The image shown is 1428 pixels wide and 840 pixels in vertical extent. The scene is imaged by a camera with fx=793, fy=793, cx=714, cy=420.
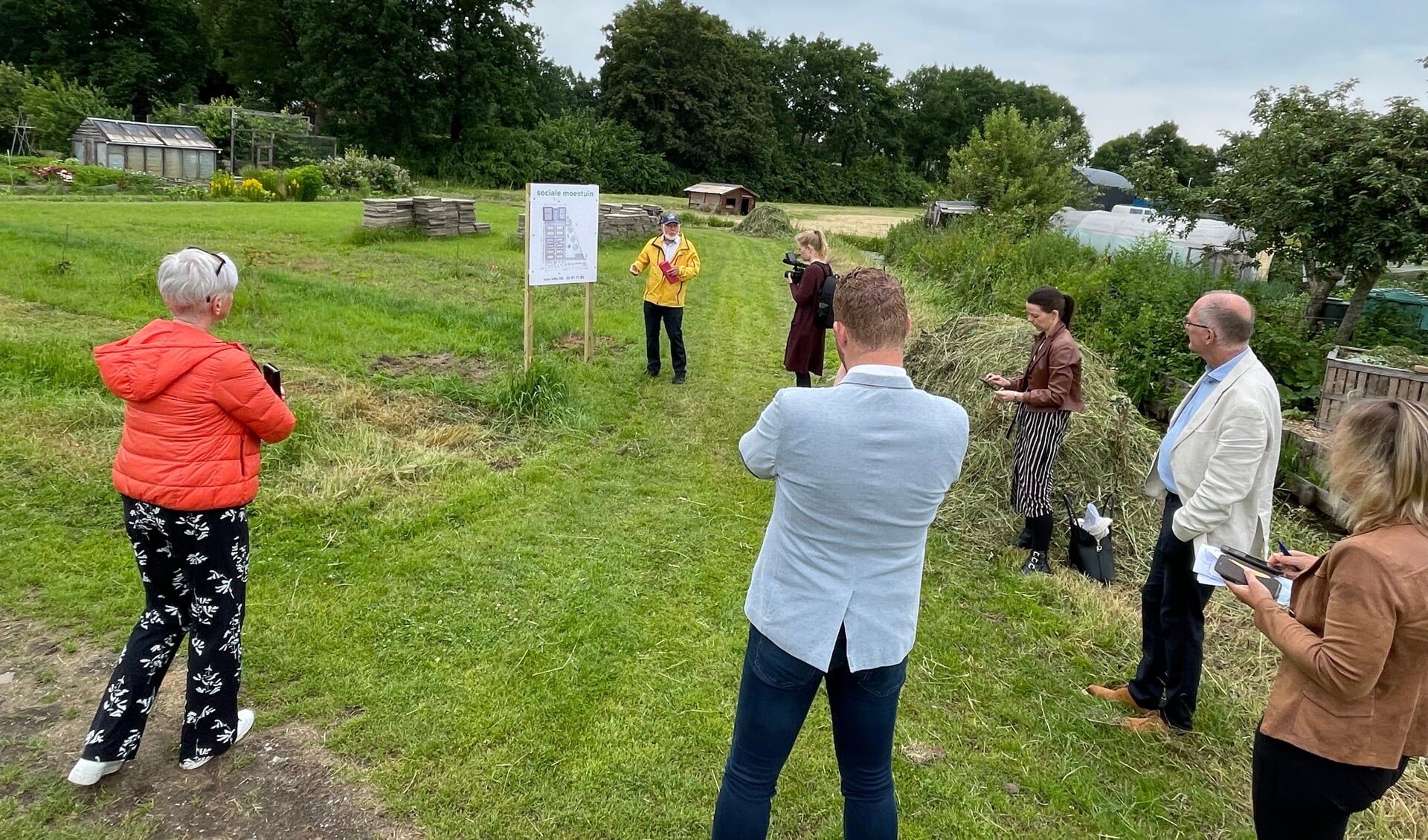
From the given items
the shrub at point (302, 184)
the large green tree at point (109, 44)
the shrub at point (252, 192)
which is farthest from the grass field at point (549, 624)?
the large green tree at point (109, 44)

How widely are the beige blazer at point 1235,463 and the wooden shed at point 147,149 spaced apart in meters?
33.3

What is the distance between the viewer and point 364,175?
3031cm

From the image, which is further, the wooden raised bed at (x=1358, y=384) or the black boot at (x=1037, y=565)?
the wooden raised bed at (x=1358, y=384)

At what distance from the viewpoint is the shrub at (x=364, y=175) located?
29.2 m

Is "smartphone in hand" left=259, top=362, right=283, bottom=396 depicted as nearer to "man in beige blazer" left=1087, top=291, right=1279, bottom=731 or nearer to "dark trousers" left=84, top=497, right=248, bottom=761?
"dark trousers" left=84, top=497, right=248, bottom=761

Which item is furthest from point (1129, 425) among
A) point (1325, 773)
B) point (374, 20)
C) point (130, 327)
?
point (374, 20)

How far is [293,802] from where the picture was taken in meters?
2.78

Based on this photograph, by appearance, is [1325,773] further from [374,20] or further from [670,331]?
[374,20]

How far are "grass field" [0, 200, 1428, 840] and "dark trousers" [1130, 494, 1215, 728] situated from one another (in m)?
0.19

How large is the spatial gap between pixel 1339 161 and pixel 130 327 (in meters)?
13.1

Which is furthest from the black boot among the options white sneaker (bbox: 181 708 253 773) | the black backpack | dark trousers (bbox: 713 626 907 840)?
white sneaker (bbox: 181 708 253 773)

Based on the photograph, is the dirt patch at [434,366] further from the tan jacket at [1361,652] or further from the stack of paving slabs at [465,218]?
the stack of paving slabs at [465,218]

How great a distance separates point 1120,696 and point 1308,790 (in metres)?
1.75

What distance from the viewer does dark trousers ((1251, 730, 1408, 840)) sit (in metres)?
2.00
